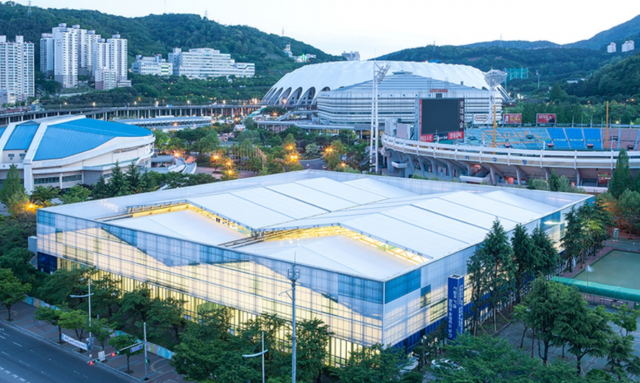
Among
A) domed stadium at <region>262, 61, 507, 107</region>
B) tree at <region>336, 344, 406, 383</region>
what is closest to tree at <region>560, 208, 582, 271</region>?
tree at <region>336, 344, 406, 383</region>

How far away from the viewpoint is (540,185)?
5559cm

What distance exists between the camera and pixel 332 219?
112 feet

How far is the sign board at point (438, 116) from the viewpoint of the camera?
7169 cm

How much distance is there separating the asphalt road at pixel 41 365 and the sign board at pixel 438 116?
5102cm

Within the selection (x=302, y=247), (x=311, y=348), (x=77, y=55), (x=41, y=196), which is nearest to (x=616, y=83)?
(x=41, y=196)

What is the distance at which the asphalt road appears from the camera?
84.7 ft

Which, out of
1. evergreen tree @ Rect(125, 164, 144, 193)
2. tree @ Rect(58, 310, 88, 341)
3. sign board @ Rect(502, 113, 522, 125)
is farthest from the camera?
sign board @ Rect(502, 113, 522, 125)

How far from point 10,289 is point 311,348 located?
57.0ft

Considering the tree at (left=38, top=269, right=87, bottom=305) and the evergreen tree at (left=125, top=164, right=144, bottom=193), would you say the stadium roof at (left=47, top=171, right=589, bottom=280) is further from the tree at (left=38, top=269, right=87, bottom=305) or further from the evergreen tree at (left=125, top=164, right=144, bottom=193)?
the evergreen tree at (left=125, top=164, right=144, bottom=193)

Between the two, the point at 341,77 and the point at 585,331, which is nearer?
the point at 585,331

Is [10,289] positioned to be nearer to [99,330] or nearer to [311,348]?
[99,330]

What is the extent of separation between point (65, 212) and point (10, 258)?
3824 mm

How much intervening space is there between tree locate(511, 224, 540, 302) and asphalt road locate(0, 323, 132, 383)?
1928 centimetres

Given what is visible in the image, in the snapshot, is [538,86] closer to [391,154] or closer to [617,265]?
[391,154]
